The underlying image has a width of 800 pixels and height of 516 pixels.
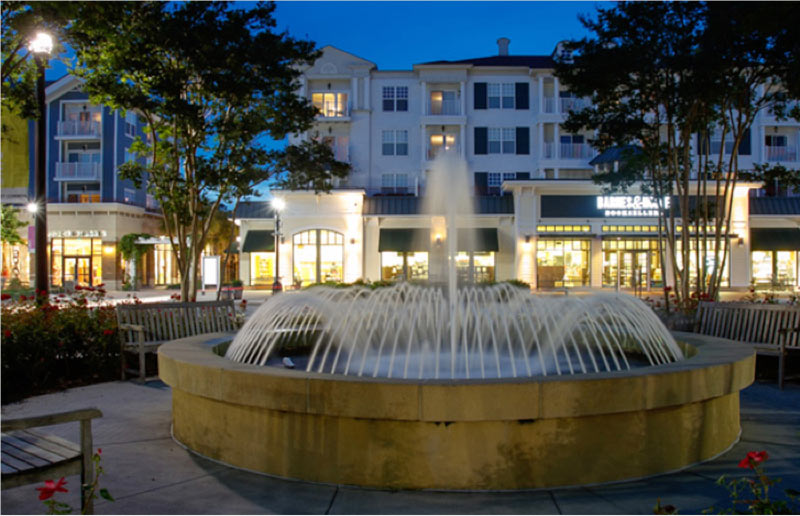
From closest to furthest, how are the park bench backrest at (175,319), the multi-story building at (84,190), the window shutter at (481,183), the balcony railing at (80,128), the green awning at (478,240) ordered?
the park bench backrest at (175,319) < the green awning at (478,240) < the window shutter at (481,183) < the multi-story building at (84,190) < the balcony railing at (80,128)

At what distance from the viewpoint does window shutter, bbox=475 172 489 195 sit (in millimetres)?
39209

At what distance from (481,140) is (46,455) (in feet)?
125

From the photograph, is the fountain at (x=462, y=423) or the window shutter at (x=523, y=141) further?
the window shutter at (x=523, y=141)

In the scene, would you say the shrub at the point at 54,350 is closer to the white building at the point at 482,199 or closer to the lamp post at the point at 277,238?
the lamp post at the point at 277,238

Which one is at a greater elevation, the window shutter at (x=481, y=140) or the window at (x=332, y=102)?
the window at (x=332, y=102)

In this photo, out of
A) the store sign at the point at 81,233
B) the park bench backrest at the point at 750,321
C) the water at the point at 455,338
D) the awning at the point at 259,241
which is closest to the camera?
the water at the point at 455,338

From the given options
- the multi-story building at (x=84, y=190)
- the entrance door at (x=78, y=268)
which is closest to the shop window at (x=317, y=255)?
the multi-story building at (x=84, y=190)

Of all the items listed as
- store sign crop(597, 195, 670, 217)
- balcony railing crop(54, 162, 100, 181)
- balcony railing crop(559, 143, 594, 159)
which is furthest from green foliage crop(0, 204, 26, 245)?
store sign crop(597, 195, 670, 217)

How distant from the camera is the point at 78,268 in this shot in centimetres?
4209

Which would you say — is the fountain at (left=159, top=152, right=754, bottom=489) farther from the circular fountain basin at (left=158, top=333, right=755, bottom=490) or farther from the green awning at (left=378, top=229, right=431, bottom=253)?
the green awning at (left=378, top=229, right=431, bottom=253)

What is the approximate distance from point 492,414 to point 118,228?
140 ft

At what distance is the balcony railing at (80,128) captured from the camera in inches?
1670

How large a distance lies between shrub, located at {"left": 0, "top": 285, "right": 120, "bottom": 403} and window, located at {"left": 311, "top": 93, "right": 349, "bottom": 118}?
31939 mm

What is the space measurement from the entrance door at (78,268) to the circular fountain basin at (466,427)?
42195 millimetres
